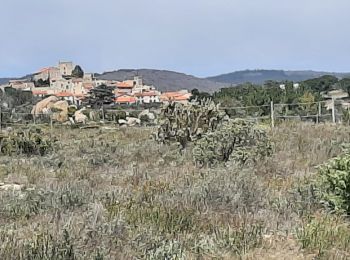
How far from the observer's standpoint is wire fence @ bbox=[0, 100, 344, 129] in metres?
23.2

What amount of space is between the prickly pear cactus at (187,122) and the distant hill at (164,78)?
119 meters

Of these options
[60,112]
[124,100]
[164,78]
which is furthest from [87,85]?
[60,112]

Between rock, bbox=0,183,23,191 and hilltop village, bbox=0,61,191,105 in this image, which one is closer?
rock, bbox=0,183,23,191

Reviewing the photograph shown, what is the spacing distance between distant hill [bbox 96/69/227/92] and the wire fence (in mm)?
100107

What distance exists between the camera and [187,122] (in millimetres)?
14242

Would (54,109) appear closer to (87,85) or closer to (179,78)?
(87,85)

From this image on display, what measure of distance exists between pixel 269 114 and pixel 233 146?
53.2 feet

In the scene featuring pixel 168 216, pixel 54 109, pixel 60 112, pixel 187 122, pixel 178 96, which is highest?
pixel 187 122

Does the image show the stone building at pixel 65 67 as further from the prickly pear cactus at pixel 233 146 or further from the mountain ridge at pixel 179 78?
the prickly pear cactus at pixel 233 146

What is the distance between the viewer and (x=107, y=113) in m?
36.0

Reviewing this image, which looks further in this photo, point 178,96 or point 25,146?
point 178,96

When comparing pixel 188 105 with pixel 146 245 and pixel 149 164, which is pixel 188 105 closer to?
pixel 149 164

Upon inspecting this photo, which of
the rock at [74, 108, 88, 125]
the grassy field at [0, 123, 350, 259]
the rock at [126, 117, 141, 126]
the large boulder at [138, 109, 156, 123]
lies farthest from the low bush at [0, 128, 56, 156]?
the large boulder at [138, 109, 156, 123]

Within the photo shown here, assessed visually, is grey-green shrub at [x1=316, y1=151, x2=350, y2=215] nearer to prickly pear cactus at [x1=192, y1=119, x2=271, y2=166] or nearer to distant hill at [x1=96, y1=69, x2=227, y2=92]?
prickly pear cactus at [x1=192, y1=119, x2=271, y2=166]
